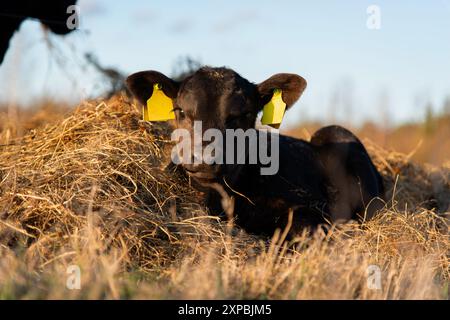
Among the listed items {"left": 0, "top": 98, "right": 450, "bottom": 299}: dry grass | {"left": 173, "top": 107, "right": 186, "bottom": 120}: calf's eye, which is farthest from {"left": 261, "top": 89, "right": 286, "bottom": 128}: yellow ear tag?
{"left": 0, "top": 98, "right": 450, "bottom": 299}: dry grass

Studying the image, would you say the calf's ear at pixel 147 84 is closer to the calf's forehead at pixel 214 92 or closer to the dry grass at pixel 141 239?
the calf's forehead at pixel 214 92

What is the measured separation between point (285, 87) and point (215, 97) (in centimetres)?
91

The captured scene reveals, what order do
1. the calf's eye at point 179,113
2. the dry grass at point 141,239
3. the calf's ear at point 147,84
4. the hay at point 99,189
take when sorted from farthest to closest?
the calf's ear at point 147,84 < the calf's eye at point 179,113 < the hay at point 99,189 < the dry grass at point 141,239

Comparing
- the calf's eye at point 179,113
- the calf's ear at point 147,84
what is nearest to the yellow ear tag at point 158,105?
the calf's ear at point 147,84

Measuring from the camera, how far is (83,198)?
5.35m

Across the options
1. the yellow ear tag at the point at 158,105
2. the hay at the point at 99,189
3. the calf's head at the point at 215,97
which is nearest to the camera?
the hay at the point at 99,189

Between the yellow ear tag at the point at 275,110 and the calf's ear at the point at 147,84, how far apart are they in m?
0.94

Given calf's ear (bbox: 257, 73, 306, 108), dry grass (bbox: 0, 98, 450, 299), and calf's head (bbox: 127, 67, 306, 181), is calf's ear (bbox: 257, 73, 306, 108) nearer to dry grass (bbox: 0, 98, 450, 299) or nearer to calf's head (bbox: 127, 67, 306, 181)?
calf's head (bbox: 127, 67, 306, 181)

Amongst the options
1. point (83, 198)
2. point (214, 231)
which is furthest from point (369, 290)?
point (83, 198)

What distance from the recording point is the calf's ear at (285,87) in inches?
245
